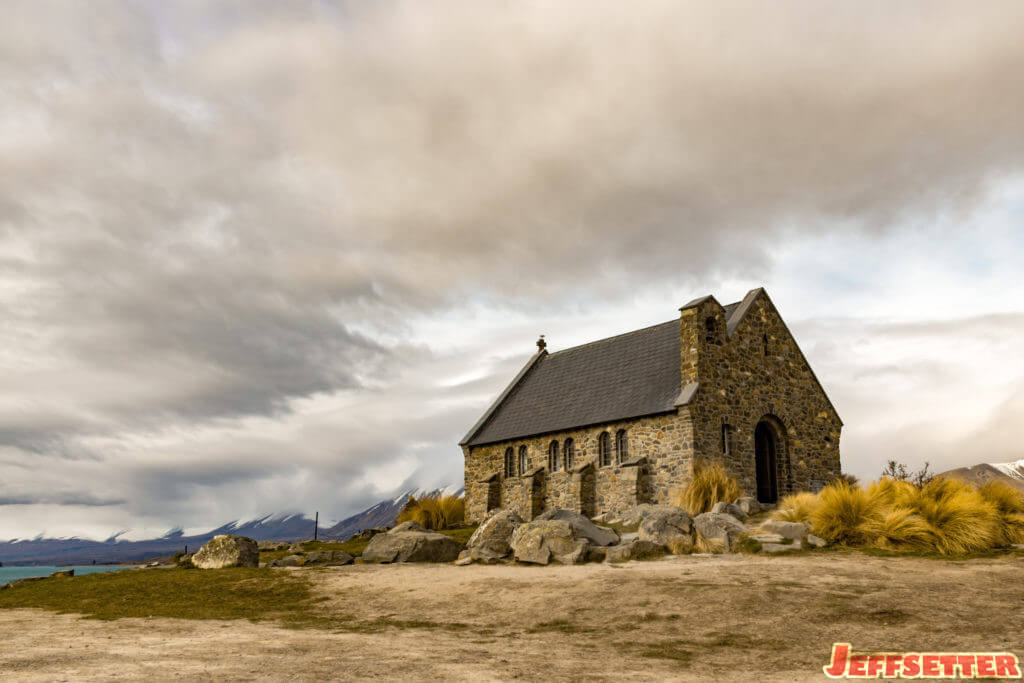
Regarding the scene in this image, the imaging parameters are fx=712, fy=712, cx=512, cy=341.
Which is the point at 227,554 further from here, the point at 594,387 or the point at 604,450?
the point at 594,387

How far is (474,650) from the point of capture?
9734 millimetres

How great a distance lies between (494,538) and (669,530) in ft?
16.4

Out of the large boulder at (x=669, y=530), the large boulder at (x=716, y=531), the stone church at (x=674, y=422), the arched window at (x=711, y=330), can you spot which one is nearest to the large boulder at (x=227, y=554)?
the large boulder at (x=669, y=530)

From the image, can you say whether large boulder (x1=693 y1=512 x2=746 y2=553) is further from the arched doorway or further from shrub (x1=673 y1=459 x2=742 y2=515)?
the arched doorway

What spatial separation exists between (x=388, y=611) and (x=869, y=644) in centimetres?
872

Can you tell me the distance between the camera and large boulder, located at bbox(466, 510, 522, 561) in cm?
2020

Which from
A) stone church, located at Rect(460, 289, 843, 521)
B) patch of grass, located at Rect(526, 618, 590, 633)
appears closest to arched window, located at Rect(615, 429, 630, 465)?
stone church, located at Rect(460, 289, 843, 521)

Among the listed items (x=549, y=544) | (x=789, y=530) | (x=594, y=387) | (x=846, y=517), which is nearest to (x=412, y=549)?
(x=549, y=544)

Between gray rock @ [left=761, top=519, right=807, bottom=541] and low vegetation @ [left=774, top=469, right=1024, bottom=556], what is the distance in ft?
2.28

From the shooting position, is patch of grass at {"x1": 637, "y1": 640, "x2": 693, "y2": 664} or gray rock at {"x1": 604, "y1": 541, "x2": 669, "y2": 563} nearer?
patch of grass at {"x1": 637, "y1": 640, "x2": 693, "y2": 664}

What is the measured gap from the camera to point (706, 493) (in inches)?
1000

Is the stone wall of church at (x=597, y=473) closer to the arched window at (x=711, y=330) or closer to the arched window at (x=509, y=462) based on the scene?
the arched window at (x=509, y=462)

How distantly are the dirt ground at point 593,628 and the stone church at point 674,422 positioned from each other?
12.6 metres

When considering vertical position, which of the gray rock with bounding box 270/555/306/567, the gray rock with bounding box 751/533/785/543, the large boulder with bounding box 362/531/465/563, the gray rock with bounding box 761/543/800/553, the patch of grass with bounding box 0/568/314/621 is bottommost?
the patch of grass with bounding box 0/568/314/621
